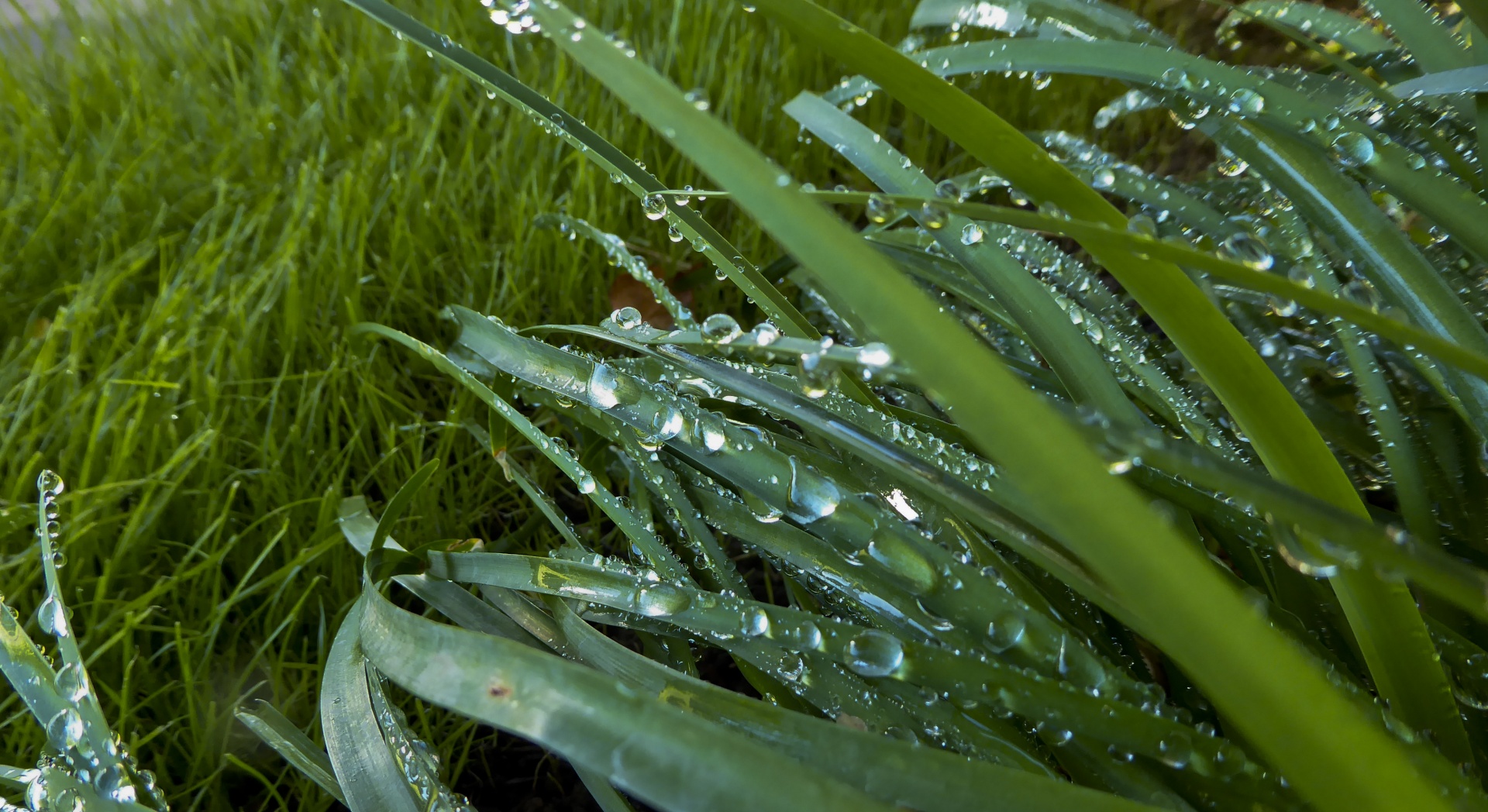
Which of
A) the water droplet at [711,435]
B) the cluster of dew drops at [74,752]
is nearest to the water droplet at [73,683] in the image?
the cluster of dew drops at [74,752]

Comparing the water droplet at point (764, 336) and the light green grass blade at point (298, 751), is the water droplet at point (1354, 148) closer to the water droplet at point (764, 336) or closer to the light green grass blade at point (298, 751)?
the water droplet at point (764, 336)

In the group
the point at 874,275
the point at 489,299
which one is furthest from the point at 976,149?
the point at 489,299

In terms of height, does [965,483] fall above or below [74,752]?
above

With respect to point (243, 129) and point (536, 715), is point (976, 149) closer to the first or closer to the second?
point (536, 715)

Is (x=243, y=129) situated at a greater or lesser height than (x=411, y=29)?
lesser

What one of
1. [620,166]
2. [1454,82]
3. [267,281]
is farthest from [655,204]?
[267,281]

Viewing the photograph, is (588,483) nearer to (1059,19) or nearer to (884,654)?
(884,654)
